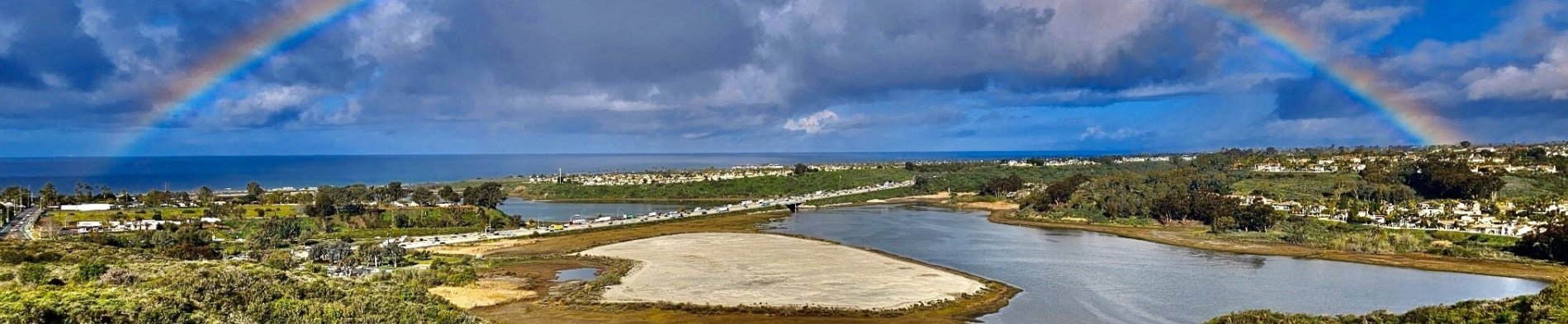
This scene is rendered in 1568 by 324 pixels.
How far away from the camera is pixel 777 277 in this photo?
45844 millimetres

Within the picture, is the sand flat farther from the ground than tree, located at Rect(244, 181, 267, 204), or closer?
closer

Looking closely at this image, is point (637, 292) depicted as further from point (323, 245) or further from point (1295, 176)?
point (1295, 176)

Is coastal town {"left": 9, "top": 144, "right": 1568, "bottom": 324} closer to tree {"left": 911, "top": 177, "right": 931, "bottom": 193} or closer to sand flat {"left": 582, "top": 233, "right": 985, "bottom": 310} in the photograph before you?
sand flat {"left": 582, "top": 233, "right": 985, "bottom": 310}

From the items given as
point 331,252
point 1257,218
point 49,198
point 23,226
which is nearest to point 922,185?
point 1257,218

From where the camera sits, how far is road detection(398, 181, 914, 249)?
6562cm

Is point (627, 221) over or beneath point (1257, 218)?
beneath

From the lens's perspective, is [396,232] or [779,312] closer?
[779,312]

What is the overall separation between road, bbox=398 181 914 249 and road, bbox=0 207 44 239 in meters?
22.3

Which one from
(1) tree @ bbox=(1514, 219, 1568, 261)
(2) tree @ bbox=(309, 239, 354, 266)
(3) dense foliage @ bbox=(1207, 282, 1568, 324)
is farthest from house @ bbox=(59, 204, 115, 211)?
(1) tree @ bbox=(1514, 219, 1568, 261)

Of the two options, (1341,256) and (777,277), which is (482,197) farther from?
(1341,256)

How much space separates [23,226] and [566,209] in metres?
59.1

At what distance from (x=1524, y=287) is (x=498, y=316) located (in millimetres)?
48861

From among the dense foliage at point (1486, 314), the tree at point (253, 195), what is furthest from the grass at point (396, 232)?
the dense foliage at point (1486, 314)

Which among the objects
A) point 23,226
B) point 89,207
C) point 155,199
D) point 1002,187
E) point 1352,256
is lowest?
point 1352,256
